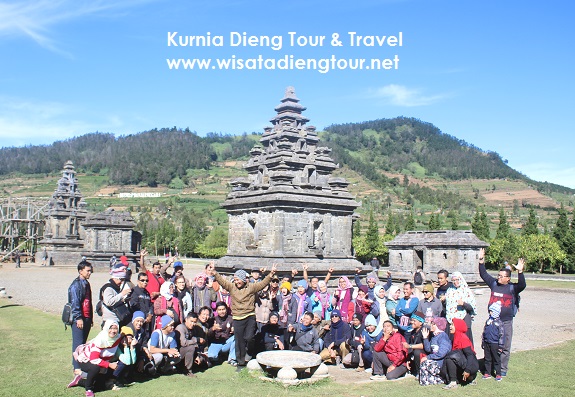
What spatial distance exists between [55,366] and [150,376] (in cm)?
195

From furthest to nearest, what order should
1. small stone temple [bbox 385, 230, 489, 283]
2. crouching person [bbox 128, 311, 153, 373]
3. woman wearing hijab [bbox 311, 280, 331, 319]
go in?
small stone temple [bbox 385, 230, 489, 283]
woman wearing hijab [bbox 311, 280, 331, 319]
crouching person [bbox 128, 311, 153, 373]

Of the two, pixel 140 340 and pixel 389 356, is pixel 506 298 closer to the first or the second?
pixel 389 356

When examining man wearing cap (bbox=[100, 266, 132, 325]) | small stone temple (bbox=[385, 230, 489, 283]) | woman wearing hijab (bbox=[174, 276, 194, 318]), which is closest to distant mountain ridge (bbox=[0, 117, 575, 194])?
small stone temple (bbox=[385, 230, 489, 283])

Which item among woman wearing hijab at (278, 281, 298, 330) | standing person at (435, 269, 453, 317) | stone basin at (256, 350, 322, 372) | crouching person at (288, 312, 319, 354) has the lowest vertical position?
stone basin at (256, 350, 322, 372)

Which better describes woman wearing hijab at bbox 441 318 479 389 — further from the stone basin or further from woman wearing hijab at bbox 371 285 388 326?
the stone basin

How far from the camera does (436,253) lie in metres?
31.8

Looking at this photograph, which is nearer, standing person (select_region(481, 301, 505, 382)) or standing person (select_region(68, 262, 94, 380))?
standing person (select_region(68, 262, 94, 380))

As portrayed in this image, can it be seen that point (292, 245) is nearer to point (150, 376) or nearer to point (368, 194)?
point (150, 376)

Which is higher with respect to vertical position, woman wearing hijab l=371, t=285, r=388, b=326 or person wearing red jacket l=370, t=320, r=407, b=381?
woman wearing hijab l=371, t=285, r=388, b=326

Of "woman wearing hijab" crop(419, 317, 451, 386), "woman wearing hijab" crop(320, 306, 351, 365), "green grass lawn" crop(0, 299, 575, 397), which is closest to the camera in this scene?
"green grass lawn" crop(0, 299, 575, 397)

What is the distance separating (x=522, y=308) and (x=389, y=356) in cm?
1398

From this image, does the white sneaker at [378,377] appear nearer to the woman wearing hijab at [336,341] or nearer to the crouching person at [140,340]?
the woman wearing hijab at [336,341]

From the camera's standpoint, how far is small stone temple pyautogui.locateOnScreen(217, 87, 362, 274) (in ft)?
62.3

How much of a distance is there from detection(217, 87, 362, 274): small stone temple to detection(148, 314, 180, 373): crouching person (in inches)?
362
